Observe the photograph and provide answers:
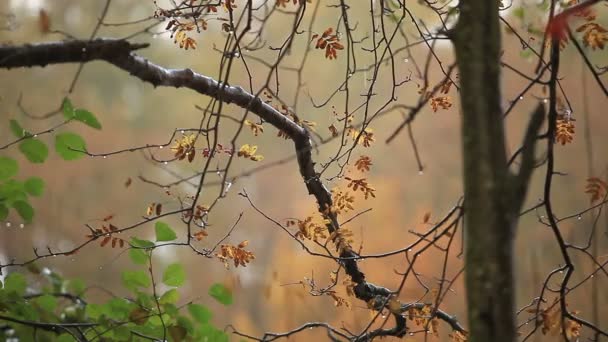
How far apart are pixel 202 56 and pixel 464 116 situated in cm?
199

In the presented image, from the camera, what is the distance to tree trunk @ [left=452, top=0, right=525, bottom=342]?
1.23 feet

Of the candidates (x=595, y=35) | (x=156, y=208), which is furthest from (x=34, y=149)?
(x=595, y=35)

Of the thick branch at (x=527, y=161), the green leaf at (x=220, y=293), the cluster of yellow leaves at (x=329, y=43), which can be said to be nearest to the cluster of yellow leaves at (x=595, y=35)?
the cluster of yellow leaves at (x=329, y=43)

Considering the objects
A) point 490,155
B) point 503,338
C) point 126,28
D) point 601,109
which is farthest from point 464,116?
point 126,28

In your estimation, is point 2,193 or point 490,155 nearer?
point 490,155

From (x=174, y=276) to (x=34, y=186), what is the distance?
0.21m

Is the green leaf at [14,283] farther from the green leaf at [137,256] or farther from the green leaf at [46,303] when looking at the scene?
the green leaf at [137,256]

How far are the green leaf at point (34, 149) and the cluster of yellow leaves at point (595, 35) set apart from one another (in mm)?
686

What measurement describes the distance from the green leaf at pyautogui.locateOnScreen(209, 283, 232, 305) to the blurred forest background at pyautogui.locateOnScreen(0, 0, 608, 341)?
135cm

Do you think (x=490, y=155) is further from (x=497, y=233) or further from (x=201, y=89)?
(x=201, y=89)

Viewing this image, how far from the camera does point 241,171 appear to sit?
2.28 meters

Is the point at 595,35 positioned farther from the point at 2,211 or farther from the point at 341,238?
the point at 2,211

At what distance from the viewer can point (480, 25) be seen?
39cm

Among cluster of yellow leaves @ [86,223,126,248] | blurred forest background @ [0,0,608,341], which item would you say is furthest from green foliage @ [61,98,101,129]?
blurred forest background @ [0,0,608,341]
